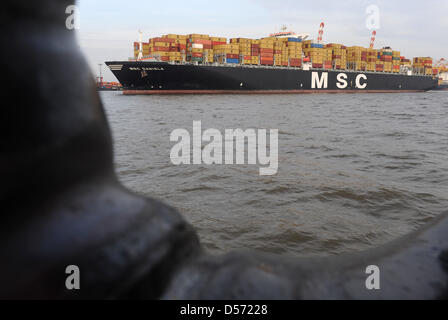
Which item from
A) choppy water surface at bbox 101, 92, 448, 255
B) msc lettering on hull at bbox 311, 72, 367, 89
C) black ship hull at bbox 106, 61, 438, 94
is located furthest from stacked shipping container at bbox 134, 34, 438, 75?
choppy water surface at bbox 101, 92, 448, 255

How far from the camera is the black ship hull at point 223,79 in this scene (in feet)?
93.9

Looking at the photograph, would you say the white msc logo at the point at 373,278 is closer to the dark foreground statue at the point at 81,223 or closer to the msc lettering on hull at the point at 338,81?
the dark foreground statue at the point at 81,223

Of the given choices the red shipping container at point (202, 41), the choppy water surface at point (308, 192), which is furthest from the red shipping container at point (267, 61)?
the choppy water surface at point (308, 192)

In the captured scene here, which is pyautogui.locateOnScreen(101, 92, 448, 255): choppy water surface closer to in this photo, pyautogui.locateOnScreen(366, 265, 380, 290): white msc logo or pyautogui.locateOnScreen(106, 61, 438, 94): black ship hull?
pyautogui.locateOnScreen(366, 265, 380, 290): white msc logo

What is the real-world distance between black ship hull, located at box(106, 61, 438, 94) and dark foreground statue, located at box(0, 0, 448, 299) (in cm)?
2914

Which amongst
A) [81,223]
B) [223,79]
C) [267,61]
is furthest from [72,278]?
[267,61]

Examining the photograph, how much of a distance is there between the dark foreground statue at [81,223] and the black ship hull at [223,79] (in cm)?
2914

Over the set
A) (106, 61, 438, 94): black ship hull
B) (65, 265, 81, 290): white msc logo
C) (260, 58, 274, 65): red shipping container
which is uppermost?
(260, 58, 274, 65): red shipping container

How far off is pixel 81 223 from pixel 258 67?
34950 millimetres

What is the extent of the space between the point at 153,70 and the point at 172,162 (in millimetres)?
24508

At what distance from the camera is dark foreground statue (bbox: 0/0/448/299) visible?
0.49 metres

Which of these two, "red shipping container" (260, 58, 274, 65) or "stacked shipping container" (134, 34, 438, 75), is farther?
"red shipping container" (260, 58, 274, 65)

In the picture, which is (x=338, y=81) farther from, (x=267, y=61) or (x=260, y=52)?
(x=260, y=52)
